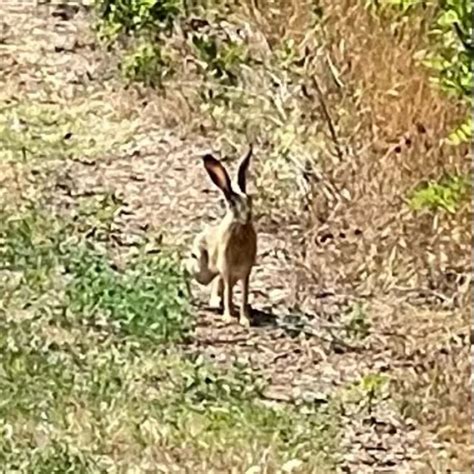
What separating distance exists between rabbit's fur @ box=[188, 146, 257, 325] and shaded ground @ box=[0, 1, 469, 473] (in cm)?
8

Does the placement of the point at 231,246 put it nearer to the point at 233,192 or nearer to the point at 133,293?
the point at 233,192

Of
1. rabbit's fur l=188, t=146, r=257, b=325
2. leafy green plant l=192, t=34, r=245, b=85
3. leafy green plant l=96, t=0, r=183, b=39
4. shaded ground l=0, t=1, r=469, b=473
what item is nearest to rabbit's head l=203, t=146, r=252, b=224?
rabbit's fur l=188, t=146, r=257, b=325

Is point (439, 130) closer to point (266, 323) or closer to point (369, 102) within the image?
point (369, 102)

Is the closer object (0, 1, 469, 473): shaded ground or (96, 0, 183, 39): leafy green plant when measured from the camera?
(0, 1, 469, 473): shaded ground

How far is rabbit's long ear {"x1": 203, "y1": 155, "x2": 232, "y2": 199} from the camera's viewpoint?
4543 mm

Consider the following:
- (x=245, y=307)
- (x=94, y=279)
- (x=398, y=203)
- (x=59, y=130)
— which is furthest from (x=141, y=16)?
(x=245, y=307)

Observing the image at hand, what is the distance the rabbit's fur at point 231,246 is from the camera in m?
4.57

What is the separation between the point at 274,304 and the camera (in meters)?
4.69

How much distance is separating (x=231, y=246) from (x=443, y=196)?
0.56 metres

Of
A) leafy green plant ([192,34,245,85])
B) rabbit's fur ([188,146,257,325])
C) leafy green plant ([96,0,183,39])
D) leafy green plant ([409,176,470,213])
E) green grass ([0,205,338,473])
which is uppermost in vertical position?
leafy green plant ([96,0,183,39])

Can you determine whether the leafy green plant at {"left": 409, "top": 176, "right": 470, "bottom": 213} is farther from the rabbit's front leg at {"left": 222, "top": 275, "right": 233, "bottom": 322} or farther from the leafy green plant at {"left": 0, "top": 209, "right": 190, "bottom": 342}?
the leafy green plant at {"left": 0, "top": 209, "right": 190, "bottom": 342}

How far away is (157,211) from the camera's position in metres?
5.22

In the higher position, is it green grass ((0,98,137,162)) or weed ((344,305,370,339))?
green grass ((0,98,137,162))

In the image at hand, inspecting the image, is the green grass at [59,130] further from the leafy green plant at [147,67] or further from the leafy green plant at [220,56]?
the leafy green plant at [220,56]
